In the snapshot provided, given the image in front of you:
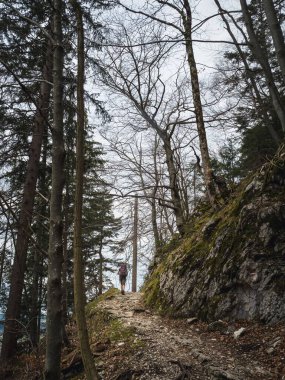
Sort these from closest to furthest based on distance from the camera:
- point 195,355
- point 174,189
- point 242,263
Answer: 1. point 195,355
2. point 242,263
3. point 174,189

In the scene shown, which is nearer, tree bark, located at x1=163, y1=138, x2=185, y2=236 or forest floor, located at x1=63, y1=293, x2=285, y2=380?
forest floor, located at x1=63, y1=293, x2=285, y2=380

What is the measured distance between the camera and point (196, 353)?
4613 mm

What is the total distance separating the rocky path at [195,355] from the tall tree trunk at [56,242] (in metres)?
1.13

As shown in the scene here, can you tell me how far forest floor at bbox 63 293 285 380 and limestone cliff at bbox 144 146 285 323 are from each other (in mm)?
347

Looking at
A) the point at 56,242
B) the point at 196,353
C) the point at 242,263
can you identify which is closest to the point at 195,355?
the point at 196,353

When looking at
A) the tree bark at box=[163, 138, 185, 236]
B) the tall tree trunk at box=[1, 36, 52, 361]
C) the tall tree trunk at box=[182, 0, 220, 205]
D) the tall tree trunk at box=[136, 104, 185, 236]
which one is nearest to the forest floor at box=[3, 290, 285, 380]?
the tall tree trunk at box=[1, 36, 52, 361]

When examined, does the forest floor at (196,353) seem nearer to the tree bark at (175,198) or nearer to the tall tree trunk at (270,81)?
the tall tree trunk at (270,81)

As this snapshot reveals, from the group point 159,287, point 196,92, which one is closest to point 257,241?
point 159,287

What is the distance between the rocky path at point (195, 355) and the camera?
4.06m

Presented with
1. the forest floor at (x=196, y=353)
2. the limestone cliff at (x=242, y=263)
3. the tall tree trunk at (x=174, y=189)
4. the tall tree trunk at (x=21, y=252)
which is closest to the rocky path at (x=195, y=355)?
the forest floor at (x=196, y=353)

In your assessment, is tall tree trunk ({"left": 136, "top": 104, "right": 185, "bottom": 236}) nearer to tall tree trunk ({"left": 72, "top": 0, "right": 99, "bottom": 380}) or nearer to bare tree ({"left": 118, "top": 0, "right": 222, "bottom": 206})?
bare tree ({"left": 118, "top": 0, "right": 222, "bottom": 206})

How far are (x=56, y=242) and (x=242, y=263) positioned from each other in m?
3.52

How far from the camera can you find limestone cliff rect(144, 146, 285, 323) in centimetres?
523

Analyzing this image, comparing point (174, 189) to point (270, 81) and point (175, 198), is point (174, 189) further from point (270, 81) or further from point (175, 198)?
point (270, 81)
